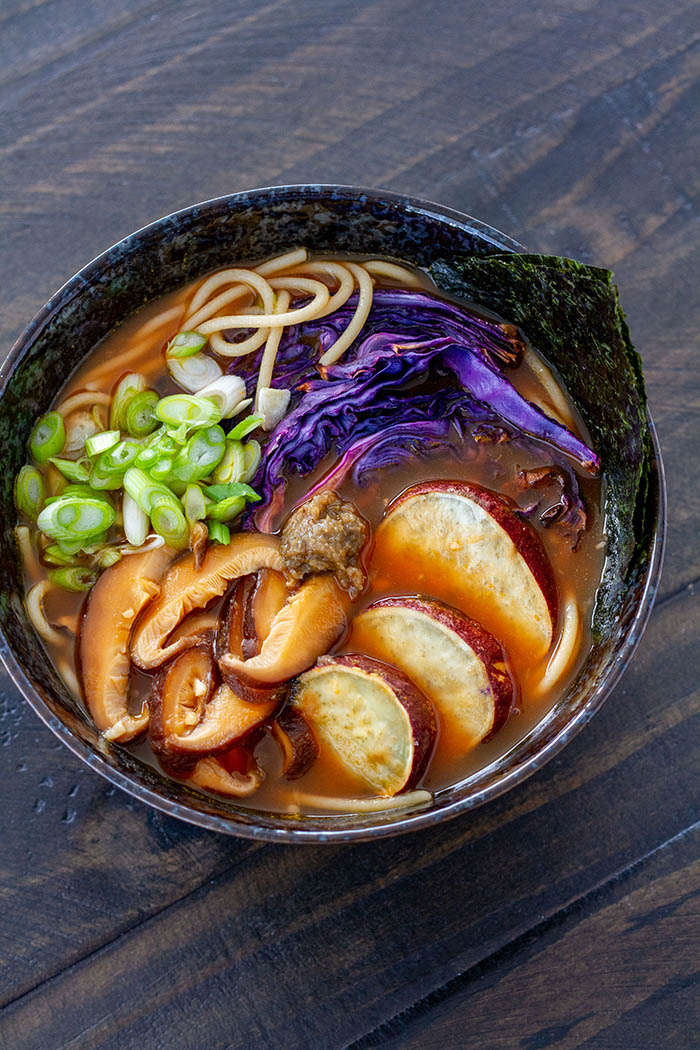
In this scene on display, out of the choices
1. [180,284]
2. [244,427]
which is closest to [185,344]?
[180,284]

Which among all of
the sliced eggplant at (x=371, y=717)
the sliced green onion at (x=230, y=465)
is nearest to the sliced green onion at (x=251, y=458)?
the sliced green onion at (x=230, y=465)

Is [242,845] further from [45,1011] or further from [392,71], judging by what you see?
[392,71]

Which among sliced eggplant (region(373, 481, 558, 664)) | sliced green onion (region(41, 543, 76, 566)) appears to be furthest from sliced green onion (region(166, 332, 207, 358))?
sliced eggplant (region(373, 481, 558, 664))

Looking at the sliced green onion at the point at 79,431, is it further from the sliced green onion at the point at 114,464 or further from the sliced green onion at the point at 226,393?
the sliced green onion at the point at 226,393

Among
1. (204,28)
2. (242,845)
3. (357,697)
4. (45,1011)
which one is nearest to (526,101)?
(204,28)

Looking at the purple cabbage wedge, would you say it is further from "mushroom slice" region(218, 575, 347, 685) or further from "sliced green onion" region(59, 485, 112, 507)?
"sliced green onion" region(59, 485, 112, 507)

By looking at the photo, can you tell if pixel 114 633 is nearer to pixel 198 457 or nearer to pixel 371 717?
pixel 198 457

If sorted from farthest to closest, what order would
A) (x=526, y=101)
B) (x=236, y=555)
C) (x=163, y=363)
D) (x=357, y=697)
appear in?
1. (x=526, y=101)
2. (x=163, y=363)
3. (x=236, y=555)
4. (x=357, y=697)
